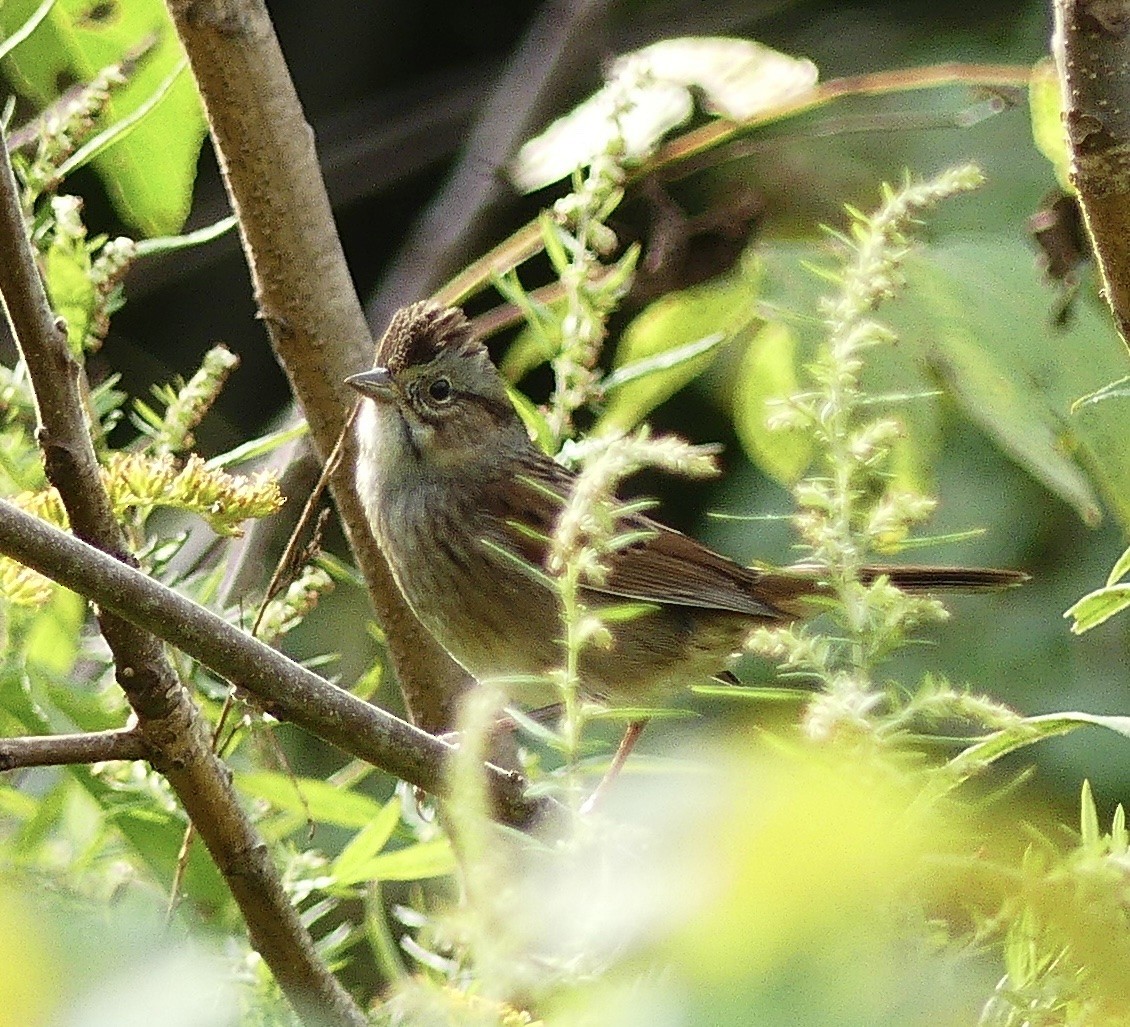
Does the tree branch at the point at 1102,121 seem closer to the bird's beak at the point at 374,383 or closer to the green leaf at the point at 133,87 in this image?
the green leaf at the point at 133,87

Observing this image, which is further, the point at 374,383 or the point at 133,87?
the point at 374,383

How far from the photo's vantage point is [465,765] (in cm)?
52

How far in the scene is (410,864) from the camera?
4.36 ft

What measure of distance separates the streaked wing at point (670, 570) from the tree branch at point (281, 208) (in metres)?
0.68

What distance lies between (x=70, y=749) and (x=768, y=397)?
2.99 feet

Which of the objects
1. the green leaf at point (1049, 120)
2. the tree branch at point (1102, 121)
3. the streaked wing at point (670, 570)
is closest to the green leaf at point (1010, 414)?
the green leaf at point (1049, 120)

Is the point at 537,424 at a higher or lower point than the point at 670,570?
higher

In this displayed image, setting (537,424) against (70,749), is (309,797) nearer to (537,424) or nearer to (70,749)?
(70,749)

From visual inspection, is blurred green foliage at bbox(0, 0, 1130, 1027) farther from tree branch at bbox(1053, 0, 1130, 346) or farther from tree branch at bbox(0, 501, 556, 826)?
tree branch at bbox(1053, 0, 1130, 346)

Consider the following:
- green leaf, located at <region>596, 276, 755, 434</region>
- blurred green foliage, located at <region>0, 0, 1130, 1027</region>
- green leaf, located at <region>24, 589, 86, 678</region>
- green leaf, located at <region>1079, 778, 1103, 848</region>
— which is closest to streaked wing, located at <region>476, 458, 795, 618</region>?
blurred green foliage, located at <region>0, 0, 1130, 1027</region>

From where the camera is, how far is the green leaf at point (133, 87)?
1.79m

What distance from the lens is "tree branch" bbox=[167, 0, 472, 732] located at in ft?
6.26

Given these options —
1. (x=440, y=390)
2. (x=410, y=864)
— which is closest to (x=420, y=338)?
(x=440, y=390)

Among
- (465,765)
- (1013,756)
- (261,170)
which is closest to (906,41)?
(1013,756)
